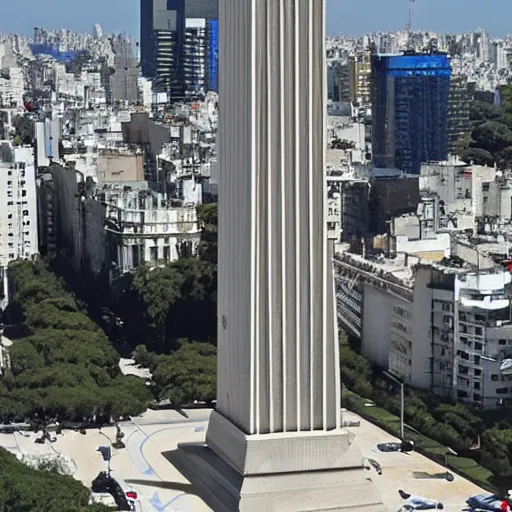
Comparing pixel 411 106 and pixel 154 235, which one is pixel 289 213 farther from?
pixel 411 106

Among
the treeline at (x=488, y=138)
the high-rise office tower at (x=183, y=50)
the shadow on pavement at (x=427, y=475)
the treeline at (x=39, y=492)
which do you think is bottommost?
the shadow on pavement at (x=427, y=475)

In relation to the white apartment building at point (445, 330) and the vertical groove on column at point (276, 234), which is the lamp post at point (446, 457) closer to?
the white apartment building at point (445, 330)

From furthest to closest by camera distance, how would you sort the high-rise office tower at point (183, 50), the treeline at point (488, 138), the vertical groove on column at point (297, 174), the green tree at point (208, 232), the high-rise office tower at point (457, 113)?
the high-rise office tower at point (183, 50) < the high-rise office tower at point (457, 113) < the treeline at point (488, 138) < the green tree at point (208, 232) < the vertical groove on column at point (297, 174)

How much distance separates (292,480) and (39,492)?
2.03 m

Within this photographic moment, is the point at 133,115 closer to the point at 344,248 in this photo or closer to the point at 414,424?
the point at 344,248

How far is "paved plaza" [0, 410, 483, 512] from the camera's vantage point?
15.6 meters

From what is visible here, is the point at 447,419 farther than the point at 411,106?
No

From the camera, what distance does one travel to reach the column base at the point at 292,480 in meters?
14.7

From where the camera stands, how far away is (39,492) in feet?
48.6

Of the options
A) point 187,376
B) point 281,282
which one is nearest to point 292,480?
point 281,282

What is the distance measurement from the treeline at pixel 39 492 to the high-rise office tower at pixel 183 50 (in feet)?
157

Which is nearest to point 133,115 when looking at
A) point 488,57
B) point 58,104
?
point 58,104

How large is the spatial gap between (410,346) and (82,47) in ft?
318

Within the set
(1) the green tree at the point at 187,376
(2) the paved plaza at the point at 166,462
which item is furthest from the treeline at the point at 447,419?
(1) the green tree at the point at 187,376
